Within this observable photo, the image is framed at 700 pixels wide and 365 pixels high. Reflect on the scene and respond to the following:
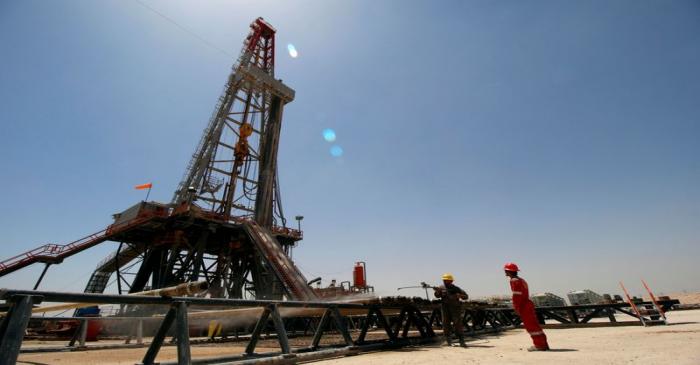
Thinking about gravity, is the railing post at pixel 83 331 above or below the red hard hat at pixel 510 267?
below

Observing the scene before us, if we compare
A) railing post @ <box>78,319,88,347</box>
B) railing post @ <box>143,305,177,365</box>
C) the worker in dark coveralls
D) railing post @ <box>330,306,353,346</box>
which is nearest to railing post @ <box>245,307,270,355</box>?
railing post @ <box>330,306,353,346</box>

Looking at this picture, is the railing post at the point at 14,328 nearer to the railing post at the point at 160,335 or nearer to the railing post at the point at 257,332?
the railing post at the point at 160,335

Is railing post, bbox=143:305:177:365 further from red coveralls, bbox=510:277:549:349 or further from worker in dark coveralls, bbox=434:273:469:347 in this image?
worker in dark coveralls, bbox=434:273:469:347

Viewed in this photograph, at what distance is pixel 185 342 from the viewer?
135 inches

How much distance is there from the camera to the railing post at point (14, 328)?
2.50 m

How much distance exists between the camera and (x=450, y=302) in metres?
7.42

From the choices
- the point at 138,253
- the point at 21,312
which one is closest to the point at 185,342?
the point at 21,312

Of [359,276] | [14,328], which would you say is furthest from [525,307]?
[359,276]

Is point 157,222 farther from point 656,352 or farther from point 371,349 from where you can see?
point 656,352

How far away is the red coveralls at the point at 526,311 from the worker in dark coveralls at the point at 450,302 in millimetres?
1461

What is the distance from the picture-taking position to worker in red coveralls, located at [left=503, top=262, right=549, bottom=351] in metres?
5.55

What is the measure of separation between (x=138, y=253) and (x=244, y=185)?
9986 millimetres

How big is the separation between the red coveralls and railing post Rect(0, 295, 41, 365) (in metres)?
6.49

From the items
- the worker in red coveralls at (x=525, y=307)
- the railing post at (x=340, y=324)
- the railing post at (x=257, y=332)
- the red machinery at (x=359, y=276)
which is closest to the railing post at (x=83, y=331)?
the railing post at (x=257, y=332)
